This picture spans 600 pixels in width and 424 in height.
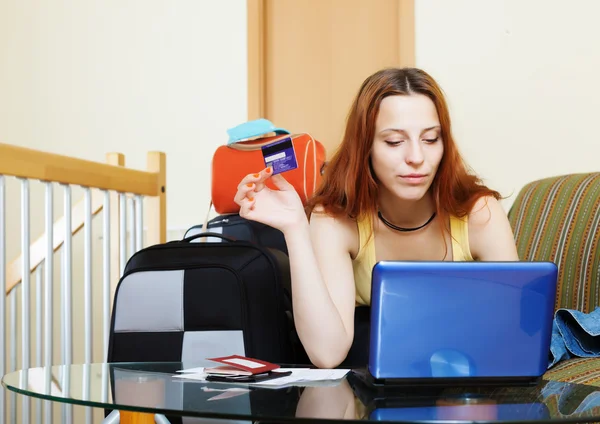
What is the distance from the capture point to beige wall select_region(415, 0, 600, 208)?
2.46m

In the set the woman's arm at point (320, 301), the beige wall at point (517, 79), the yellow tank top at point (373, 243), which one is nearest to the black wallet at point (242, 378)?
the woman's arm at point (320, 301)

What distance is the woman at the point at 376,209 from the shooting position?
4.00 feet

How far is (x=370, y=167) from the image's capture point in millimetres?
1445

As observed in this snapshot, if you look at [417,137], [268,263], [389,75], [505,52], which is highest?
[505,52]

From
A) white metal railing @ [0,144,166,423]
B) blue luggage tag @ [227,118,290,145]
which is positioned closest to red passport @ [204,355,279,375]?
white metal railing @ [0,144,166,423]

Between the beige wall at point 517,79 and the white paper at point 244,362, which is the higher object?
the beige wall at point 517,79

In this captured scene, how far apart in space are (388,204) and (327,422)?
84 centimetres

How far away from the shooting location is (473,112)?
8.64ft

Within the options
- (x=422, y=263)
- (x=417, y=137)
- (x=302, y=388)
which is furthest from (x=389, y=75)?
(x=302, y=388)

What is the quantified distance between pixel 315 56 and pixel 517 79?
0.84 metres

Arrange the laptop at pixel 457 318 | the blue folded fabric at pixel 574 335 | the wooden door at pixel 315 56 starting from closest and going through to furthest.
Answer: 1. the laptop at pixel 457 318
2. the blue folded fabric at pixel 574 335
3. the wooden door at pixel 315 56

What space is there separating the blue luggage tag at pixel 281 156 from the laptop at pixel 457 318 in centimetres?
23

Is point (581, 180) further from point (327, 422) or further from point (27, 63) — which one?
point (27, 63)

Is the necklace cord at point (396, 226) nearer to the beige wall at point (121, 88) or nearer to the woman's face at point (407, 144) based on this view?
the woman's face at point (407, 144)
